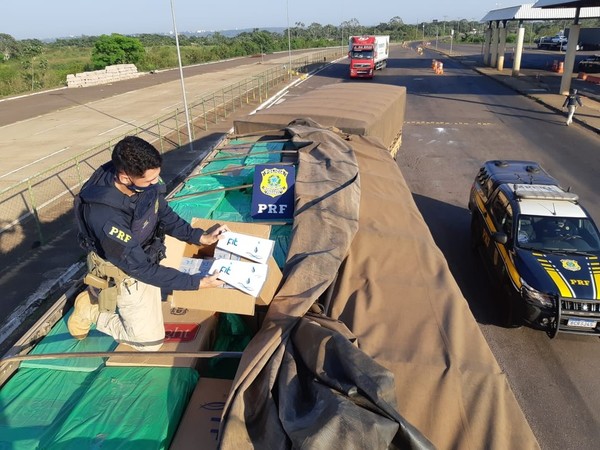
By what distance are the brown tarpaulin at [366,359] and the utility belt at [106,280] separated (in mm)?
1238

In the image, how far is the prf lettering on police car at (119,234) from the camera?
134 inches

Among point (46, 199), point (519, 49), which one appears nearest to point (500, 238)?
point (46, 199)

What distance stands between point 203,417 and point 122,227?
61.8 inches

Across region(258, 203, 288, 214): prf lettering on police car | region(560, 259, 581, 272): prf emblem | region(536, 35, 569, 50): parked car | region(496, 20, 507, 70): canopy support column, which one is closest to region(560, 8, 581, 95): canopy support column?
region(496, 20, 507, 70): canopy support column

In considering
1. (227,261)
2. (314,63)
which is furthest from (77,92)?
(227,261)

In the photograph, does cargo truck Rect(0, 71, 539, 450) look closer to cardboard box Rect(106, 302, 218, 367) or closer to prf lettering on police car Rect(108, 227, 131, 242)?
cardboard box Rect(106, 302, 218, 367)

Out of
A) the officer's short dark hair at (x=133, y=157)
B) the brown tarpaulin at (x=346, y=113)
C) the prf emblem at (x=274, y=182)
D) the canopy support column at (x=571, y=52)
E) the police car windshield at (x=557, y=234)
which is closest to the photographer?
the officer's short dark hair at (x=133, y=157)

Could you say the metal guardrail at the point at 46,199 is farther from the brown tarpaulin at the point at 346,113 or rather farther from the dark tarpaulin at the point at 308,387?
the dark tarpaulin at the point at 308,387

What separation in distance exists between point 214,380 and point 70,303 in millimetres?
2086

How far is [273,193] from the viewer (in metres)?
6.57

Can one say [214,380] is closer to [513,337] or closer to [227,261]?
[227,261]

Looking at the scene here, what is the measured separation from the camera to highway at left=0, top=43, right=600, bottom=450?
6.09m

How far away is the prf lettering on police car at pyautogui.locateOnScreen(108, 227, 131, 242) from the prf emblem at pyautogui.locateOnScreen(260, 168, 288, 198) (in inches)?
128

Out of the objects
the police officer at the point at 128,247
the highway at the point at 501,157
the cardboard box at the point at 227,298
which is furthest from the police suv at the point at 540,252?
the police officer at the point at 128,247
